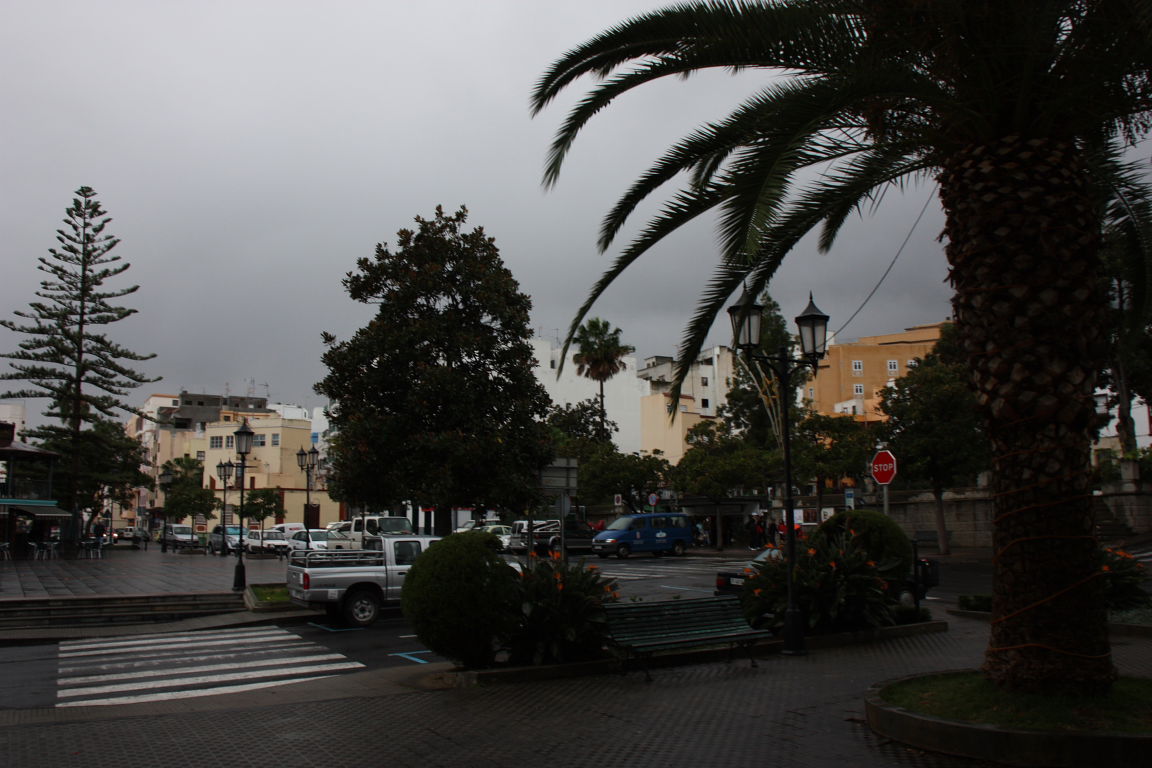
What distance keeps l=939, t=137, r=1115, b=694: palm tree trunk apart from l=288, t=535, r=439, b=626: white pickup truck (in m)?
11.3

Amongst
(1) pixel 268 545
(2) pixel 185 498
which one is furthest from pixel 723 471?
(2) pixel 185 498

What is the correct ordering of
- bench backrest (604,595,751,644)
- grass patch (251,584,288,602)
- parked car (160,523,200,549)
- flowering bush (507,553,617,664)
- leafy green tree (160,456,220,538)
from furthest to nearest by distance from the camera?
1. leafy green tree (160,456,220,538)
2. parked car (160,523,200,549)
3. grass patch (251,584,288,602)
4. bench backrest (604,595,751,644)
5. flowering bush (507,553,617,664)

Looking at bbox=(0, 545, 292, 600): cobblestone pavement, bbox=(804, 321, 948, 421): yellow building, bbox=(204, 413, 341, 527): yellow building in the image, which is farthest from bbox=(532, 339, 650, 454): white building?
bbox=(0, 545, 292, 600): cobblestone pavement

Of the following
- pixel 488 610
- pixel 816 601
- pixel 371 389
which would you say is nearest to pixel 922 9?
pixel 488 610

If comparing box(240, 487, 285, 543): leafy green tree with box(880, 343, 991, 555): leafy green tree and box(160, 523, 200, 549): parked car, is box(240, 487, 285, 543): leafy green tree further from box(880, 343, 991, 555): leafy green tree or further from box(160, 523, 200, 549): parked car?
box(880, 343, 991, 555): leafy green tree

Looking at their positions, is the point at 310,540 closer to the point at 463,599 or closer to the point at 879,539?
the point at 879,539

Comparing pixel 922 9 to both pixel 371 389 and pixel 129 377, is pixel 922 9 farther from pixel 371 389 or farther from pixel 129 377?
pixel 129 377

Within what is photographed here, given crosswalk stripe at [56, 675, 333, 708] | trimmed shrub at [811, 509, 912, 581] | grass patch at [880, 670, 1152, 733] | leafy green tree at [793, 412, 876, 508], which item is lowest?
crosswalk stripe at [56, 675, 333, 708]

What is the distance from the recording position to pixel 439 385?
23000 millimetres

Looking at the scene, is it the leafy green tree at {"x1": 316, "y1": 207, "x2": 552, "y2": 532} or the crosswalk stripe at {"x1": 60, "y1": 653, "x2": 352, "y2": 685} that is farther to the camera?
the leafy green tree at {"x1": 316, "y1": 207, "x2": 552, "y2": 532}

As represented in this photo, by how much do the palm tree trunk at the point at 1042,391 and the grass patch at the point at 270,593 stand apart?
632 inches

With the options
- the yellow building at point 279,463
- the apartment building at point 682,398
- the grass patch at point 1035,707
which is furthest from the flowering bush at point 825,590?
the yellow building at point 279,463

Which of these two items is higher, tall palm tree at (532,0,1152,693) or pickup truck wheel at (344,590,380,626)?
tall palm tree at (532,0,1152,693)

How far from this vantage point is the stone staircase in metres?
17.6
